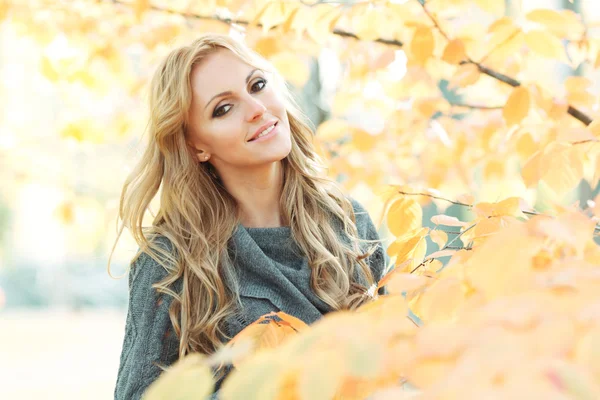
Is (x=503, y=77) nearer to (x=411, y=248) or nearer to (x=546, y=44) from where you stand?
(x=546, y=44)

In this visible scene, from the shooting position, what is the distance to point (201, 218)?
1989 mm

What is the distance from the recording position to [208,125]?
1917 millimetres

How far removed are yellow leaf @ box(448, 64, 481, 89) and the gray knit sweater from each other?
67cm

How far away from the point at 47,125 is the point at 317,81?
4710mm

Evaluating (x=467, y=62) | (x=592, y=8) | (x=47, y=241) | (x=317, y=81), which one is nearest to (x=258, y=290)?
(x=467, y=62)

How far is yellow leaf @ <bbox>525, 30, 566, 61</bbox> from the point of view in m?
1.72

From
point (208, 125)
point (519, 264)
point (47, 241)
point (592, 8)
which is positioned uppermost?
point (519, 264)

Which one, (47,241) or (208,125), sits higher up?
(208,125)

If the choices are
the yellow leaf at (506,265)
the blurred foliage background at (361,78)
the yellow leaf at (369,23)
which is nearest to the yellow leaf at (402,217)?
the blurred foliage background at (361,78)

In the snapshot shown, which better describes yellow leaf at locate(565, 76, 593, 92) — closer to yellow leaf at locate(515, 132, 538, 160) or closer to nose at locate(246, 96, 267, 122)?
yellow leaf at locate(515, 132, 538, 160)

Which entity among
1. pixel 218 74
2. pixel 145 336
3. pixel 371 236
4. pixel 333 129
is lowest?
pixel 371 236

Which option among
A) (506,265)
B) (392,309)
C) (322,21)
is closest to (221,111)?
(322,21)

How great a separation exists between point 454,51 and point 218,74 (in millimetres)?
690

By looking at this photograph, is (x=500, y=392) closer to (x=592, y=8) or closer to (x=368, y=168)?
(x=368, y=168)
